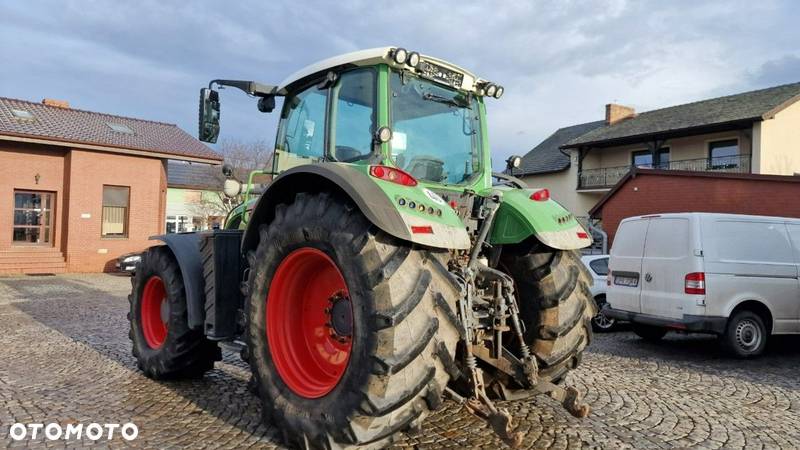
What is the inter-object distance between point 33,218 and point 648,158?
26.9 metres

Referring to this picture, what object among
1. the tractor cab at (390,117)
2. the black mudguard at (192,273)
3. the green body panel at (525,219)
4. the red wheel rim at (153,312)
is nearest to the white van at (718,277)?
the green body panel at (525,219)

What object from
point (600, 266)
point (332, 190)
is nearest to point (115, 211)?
point (600, 266)

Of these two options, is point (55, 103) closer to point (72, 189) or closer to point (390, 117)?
point (72, 189)

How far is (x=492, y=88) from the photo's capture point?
14.9 feet

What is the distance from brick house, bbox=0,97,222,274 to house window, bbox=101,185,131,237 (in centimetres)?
3

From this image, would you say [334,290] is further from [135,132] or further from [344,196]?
[135,132]

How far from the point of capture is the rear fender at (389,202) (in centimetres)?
297

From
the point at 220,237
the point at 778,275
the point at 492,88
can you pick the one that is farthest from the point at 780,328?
the point at 220,237

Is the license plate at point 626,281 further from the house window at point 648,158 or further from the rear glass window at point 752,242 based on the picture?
the house window at point 648,158

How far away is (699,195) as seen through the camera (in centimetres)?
1666

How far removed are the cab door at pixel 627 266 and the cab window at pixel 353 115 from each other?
5.47 meters

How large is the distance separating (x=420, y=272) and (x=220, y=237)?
6.69 ft

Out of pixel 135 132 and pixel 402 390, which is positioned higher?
pixel 135 132

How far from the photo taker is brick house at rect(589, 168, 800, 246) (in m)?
14.0
